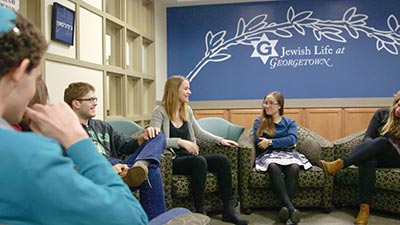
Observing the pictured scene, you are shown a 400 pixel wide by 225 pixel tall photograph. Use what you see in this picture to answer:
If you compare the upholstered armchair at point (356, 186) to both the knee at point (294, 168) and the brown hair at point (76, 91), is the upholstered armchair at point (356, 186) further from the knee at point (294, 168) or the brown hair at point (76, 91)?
the brown hair at point (76, 91)

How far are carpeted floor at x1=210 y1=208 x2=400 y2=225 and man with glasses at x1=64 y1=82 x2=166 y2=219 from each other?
931 mm

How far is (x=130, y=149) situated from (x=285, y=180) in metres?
1.43

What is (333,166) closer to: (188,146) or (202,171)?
(202,171)

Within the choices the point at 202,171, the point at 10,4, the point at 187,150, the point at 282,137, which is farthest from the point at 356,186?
the point at 10,4

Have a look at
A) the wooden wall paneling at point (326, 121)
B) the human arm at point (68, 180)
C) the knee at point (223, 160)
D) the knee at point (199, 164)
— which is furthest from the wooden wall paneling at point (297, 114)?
the human arm at point (68, 180)

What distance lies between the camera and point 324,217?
3.38 metres

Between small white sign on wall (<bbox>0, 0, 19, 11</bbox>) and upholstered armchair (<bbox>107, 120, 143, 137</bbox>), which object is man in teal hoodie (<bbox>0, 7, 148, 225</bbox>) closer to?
small white sign on wall (<bbox>0, 0, 19, 11</bbox>)

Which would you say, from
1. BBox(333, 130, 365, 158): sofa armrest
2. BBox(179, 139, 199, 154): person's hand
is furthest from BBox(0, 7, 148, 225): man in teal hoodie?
BBox(333, 130, 365, 158): sofa armrest

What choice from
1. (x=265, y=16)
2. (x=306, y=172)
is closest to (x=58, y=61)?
(x=306, y=172)

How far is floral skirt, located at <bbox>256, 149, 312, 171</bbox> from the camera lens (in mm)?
3422

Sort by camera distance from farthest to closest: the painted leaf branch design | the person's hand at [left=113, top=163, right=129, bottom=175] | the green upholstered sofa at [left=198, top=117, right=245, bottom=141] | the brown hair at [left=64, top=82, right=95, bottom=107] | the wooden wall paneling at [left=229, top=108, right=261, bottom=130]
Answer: the wooden wall paneling at [left=229, top=108, right=261, bottom=130]
the painted leaf branch design
the green upholstered sofa at [left=198, top=117, right=245, bottom=141]
the brown hair at [left=64, top=82, right=95, bottom=107]
the person's hand at [left=113, top=163, right=129, bottom=175]

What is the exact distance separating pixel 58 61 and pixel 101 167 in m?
2.56

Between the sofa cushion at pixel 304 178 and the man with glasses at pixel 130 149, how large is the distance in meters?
1.13

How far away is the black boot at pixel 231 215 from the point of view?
124 inches
